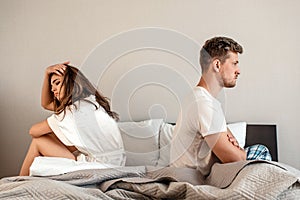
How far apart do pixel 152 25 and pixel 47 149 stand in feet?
3.56

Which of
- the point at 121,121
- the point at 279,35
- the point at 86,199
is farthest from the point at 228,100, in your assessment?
the point at 86,199

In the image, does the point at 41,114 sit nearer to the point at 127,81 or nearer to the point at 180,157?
the point at 127,81

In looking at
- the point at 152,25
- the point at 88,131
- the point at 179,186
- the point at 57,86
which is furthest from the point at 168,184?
the point at 152,25

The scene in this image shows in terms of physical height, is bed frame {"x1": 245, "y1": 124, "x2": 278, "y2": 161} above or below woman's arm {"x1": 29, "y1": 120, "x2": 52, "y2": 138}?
below

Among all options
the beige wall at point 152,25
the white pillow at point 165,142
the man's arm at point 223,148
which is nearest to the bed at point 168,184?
the man's arm at point 223,148

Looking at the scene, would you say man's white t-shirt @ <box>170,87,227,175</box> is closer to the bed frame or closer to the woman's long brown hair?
the woman's long brown hair

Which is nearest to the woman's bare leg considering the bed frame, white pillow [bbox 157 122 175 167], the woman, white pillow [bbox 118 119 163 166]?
the woman

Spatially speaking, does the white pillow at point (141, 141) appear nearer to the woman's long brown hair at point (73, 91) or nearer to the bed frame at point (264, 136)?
the woman's long brown hair at point (73, 91)

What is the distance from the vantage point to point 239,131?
8.14 feet

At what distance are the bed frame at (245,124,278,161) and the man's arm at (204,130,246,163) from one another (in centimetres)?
78

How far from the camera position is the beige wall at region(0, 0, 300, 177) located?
2.65m

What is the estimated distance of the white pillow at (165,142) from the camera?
2365 mm

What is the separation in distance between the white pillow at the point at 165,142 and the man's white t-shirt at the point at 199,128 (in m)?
0.41

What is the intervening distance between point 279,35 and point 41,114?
1.63m
